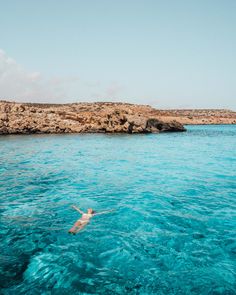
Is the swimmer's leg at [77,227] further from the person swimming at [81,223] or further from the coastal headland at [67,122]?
the coastal headland at [67,122]

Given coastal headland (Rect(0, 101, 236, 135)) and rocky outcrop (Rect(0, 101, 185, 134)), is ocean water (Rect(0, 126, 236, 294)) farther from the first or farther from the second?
coastal headland (Rect(0, 101, 236, 135))

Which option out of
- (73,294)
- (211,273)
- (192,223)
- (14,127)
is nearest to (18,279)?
(73,294)

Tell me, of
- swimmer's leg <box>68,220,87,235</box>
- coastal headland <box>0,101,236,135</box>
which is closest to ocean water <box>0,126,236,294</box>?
swimmer's leg <box>68,220,87,235</box>

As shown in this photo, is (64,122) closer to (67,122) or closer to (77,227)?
(67,122)

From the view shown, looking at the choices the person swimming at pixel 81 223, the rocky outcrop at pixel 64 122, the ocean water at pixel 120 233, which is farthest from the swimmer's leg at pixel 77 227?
the rocky outcrop at pixel 64 122

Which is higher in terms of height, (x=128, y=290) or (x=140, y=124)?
(x=140, y=124)

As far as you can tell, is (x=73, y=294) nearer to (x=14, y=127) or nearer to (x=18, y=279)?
(x=18, y=279)

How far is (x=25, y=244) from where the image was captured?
864 centimetres

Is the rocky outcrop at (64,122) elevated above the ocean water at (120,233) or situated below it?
above

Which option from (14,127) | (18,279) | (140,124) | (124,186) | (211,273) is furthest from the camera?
(140,124)

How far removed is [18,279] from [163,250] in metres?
4.14

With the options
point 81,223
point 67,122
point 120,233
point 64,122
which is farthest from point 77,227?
point 67,122

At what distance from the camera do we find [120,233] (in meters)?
9.68

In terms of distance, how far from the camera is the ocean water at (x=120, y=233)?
683 centimetres
